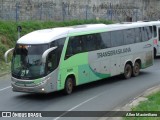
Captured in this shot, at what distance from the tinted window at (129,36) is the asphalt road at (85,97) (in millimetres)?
2042

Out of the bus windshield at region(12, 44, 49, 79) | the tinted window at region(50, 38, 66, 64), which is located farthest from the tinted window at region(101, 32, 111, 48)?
the bus windshield at region(12, 44, 49, 79)

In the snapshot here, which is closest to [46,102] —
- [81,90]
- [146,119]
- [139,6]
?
[81,90]

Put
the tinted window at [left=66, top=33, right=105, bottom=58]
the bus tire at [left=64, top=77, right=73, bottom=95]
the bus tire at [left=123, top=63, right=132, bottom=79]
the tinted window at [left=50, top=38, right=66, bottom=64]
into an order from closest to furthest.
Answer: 1. the tinted window at [left=50, top=38, right=66, bottom=64]
2. the bus tire at [left=64, top=77, right=73, bottom=95]
3. the tinted window at [left=66, top=33, right=105, bottom=58]
4. the bus tire at [left=123, top=63, right=132, bottom=79]

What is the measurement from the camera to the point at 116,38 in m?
21.3

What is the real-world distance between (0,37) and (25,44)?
14772 mm

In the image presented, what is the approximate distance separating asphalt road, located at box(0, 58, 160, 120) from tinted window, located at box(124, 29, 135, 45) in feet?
6.70

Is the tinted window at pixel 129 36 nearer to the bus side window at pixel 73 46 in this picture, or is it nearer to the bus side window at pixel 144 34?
the bus side window at pixel 144 34

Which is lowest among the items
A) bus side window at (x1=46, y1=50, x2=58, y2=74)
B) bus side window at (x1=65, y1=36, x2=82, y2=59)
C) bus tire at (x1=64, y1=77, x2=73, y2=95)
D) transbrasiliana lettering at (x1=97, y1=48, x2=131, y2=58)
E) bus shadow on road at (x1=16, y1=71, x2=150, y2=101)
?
bus shadow on road at (x1=16, y1=71, x2=150, y2=101)

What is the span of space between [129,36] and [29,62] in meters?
7.49

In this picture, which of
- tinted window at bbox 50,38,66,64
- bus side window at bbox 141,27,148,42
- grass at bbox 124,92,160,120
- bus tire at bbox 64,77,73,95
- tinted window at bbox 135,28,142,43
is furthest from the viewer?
bus side window at bbox 141,27,148,42

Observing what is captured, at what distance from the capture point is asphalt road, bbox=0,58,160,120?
1530 centimetres

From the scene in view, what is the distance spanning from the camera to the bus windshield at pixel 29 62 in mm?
16531

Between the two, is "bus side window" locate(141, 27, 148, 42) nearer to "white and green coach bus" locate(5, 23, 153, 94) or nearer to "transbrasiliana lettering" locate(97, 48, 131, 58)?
"white and green coach bus" locate(5, 23, 153, 94)

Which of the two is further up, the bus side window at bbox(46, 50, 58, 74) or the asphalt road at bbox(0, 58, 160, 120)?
the bus side window at bbox(46, 50, 58, 74)
